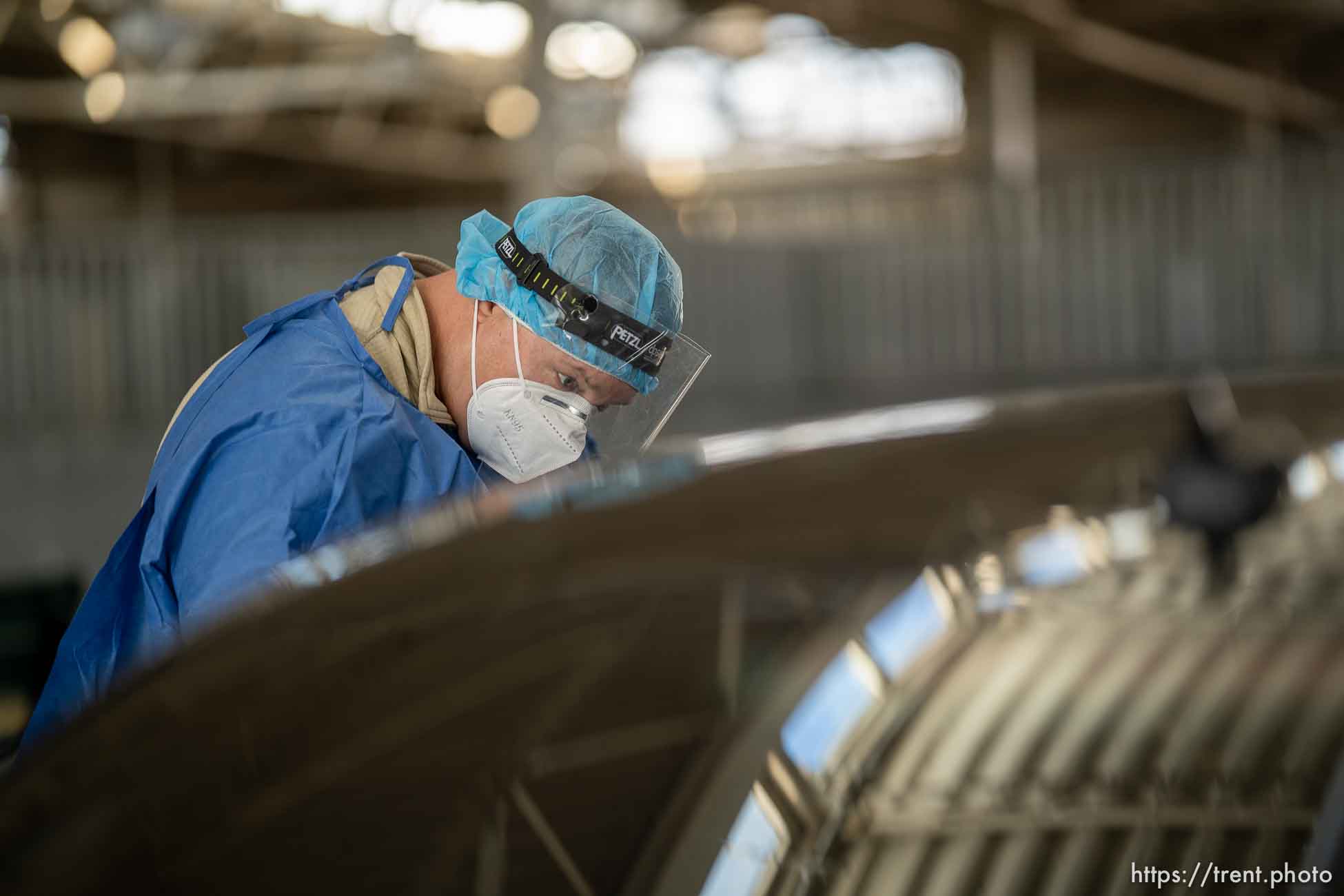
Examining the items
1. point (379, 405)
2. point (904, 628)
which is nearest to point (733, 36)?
point (379, 405)

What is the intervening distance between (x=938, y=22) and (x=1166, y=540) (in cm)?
1272

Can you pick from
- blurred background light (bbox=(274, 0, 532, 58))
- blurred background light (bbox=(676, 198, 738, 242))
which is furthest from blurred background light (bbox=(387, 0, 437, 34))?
blurred background light (bbox=(676, 198, 738, 242))

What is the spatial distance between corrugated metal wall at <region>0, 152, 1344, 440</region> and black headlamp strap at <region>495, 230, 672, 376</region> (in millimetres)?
5671

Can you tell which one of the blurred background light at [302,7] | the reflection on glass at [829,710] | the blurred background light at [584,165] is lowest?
the reflection on glass at [829,710]

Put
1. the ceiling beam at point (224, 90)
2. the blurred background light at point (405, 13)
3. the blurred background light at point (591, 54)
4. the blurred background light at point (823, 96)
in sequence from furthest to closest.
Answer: the blurred background light at point (823, 96)
the blurred background light at point (591, 54)
the ceiling beam at point (224, 90)
the blurred background light at point (405, 13)

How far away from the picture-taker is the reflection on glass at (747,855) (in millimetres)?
862

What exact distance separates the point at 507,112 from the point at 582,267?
59.6 ft

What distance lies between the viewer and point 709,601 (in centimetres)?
102

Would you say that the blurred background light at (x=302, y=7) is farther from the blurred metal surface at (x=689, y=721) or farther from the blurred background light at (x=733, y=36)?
the blurred metal surface at (x=689, y=721)

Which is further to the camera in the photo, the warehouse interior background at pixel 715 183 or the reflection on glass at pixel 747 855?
the warehouse interior background at pixel 715 183

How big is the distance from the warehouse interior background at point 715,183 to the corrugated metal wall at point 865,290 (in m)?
0.02

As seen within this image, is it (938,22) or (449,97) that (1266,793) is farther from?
(449,97)

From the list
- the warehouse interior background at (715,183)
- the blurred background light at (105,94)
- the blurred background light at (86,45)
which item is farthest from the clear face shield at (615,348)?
the blurred background light at (105,94)

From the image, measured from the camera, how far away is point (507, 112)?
1953cm
